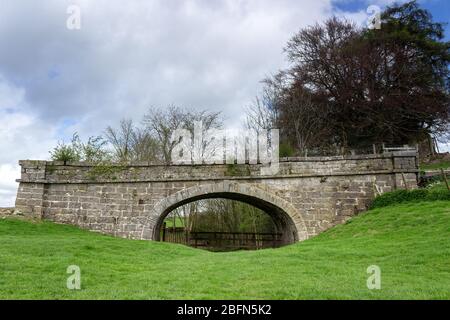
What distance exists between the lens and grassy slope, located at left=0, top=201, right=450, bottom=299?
17.6 feet

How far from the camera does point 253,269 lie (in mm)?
7250

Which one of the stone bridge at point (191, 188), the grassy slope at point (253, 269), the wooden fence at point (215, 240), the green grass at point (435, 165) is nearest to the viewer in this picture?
the grassy slope at point (253, 269)

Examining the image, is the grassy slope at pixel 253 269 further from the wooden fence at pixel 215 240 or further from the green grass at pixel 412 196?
the wooden fence at pixel 215 240

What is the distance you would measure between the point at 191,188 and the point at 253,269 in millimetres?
8598

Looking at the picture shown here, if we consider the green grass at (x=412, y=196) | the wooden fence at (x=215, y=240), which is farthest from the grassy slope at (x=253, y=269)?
the wooden fence at (x=215, y=240)

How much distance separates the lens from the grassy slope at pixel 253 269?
5.38m

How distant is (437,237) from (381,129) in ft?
48.8

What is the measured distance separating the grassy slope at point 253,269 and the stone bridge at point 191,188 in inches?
140

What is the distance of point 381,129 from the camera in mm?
23062

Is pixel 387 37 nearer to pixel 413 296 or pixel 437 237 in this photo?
pixel 437 237

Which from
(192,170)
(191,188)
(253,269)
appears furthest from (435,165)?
(253,269)

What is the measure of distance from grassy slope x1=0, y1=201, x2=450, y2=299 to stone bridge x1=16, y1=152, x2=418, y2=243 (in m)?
3.57
